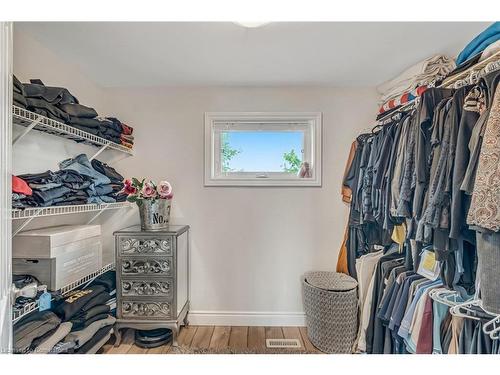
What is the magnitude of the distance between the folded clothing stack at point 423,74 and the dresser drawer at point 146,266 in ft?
6.71

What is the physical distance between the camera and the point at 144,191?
208 centimetres

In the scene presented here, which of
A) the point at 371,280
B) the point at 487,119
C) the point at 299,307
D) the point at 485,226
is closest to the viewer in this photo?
the point at 485,226

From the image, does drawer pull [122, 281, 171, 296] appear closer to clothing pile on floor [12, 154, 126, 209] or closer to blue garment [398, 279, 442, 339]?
clothing pile on floor [12, 154, 126, 209]

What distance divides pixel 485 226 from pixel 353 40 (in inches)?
50.1

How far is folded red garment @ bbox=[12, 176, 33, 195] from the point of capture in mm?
1180

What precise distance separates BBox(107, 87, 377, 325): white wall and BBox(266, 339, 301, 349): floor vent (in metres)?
0.25

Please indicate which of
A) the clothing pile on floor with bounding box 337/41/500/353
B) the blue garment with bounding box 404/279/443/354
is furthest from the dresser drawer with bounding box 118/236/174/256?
the blue garment with bounding box 404/279/443/354

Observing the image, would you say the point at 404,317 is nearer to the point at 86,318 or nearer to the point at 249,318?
the point at 249,318

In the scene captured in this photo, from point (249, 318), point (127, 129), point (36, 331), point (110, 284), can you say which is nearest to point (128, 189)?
point (127, 129)

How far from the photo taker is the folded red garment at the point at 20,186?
118cm

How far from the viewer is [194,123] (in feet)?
7.86

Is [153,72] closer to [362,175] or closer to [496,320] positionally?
[362,175]

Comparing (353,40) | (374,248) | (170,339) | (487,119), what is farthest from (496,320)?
(170,339)

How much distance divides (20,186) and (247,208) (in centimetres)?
155
